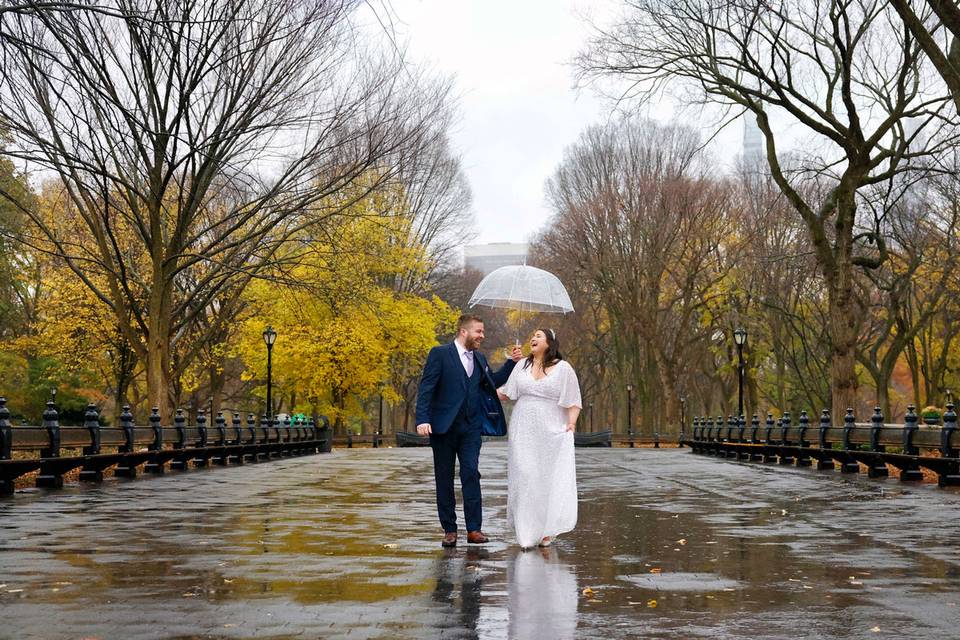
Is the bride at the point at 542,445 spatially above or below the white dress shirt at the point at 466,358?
below

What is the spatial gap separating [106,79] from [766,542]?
19161 millimetres

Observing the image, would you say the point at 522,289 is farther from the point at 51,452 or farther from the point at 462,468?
the point at 51,452

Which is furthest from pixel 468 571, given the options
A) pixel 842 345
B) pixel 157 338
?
pixel 842 345

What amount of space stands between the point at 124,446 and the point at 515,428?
494 inches

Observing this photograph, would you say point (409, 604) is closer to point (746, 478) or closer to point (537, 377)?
point (537, 377)

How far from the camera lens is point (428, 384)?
32.3ft

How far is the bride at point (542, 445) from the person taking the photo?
10.0m

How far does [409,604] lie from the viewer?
22.4 feet

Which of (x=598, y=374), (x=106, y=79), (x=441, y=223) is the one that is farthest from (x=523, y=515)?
(x=598, y=374)

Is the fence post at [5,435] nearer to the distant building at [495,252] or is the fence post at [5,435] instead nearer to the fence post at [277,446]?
the fence post at [277,446]

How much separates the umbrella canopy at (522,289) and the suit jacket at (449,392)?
2.96 metres

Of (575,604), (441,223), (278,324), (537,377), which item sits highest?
(441,223)

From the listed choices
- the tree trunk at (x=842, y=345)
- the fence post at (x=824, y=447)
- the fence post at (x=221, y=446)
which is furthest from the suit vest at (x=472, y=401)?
the tree trunk at (x=842, y=345)

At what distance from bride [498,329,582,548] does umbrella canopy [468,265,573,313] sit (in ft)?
9.14
